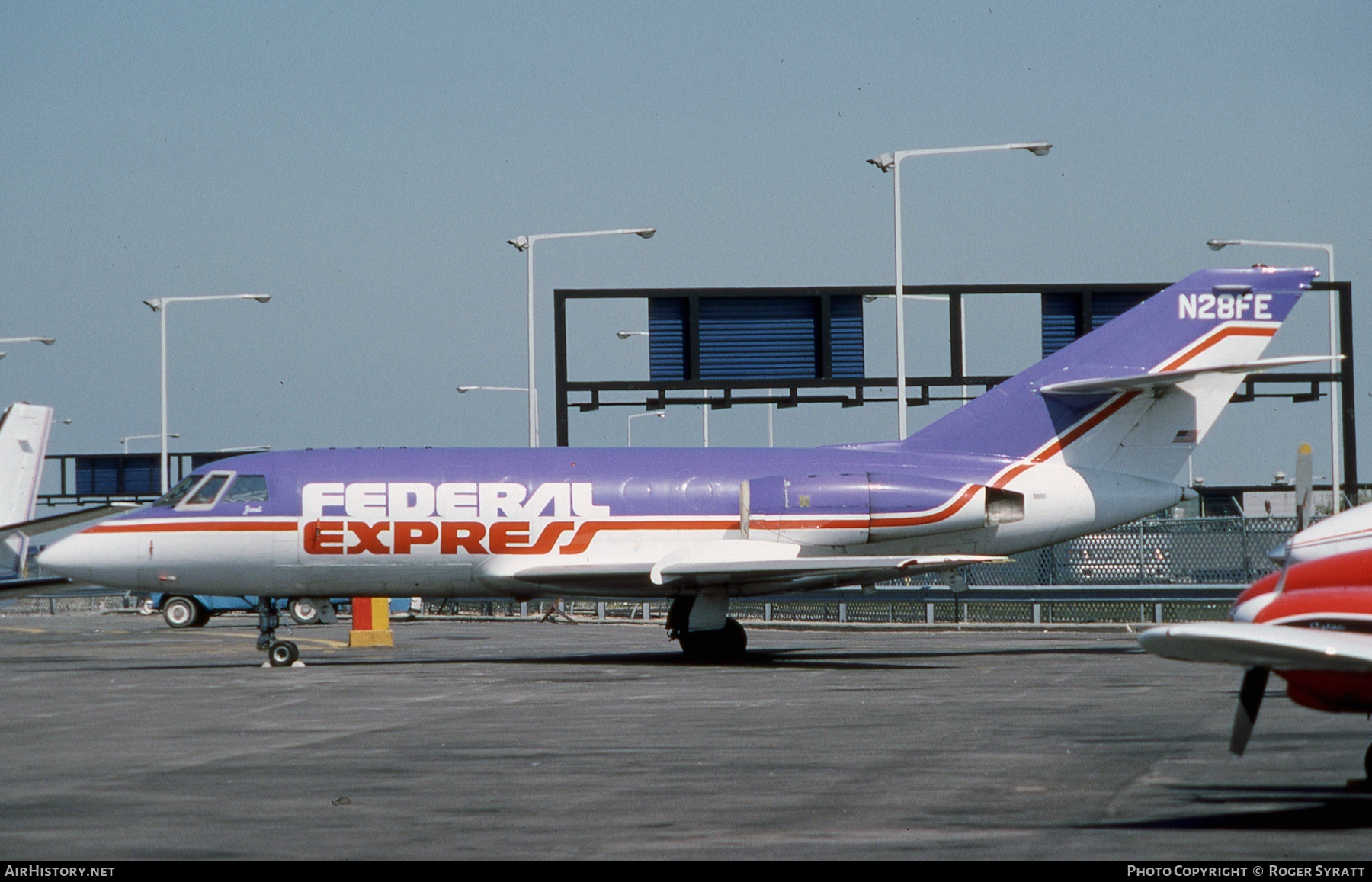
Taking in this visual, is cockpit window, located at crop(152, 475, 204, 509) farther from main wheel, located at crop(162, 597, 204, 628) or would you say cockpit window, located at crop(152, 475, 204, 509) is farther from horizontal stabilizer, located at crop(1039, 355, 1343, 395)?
main wheel, located at crop(162, 597, 204, 628)

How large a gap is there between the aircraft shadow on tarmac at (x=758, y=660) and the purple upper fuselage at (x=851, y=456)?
2.18 meters

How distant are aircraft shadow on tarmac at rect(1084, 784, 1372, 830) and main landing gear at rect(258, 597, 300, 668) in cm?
1516

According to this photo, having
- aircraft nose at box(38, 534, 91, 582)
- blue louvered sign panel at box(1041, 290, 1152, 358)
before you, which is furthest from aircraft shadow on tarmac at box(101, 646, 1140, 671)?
blue louvered sign panel at box(1041, 290, 1152, 358)

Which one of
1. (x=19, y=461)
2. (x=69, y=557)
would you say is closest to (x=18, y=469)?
(x=19, y=461)

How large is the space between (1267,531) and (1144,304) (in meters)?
6.69

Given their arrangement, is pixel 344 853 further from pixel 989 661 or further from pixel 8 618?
pixel 8 618

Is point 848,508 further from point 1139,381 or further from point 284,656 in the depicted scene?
point 284,656

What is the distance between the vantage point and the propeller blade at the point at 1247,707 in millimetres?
8586

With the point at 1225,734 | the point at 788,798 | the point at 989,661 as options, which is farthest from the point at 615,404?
the point at 788,798

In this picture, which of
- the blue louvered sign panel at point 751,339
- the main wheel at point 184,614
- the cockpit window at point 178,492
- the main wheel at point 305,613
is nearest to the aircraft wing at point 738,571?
the cockpit window at point 178,492

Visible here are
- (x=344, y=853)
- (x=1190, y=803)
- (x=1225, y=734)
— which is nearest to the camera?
(x=344, y=853)

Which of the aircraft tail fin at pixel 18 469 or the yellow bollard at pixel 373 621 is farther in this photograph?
the yellow bollard at pixel 373 621

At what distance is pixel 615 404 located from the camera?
33.8 m

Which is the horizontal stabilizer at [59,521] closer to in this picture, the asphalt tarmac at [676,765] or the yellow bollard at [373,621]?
the asphalt tarmac at [676,765]
